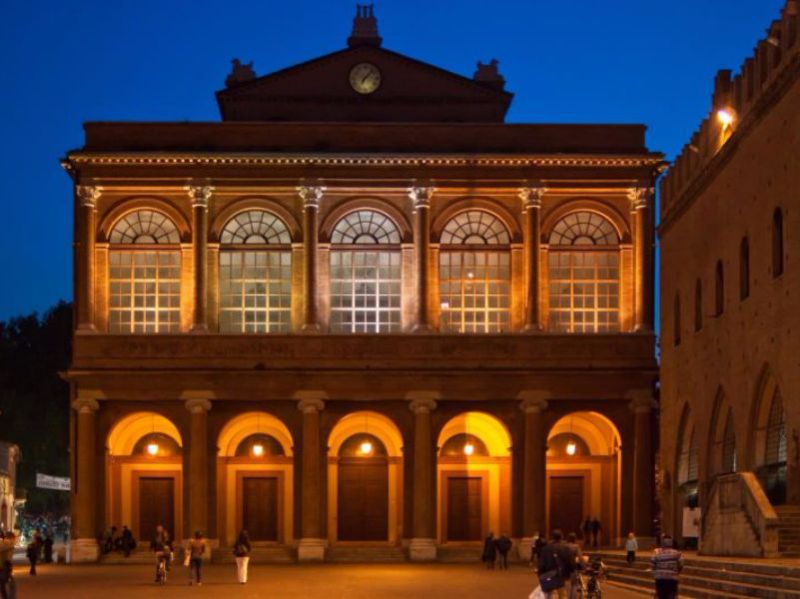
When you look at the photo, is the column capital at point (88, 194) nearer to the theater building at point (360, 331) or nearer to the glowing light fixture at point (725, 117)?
the theater building at point (360, 331)

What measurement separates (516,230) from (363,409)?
7.40 metres

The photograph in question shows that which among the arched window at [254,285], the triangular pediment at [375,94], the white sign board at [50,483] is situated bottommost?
the white sign board at [50,483]

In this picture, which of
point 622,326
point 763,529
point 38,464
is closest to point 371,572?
point 622,326

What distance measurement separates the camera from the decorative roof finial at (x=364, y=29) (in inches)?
2340

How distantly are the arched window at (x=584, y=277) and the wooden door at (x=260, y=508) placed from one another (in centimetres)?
1044

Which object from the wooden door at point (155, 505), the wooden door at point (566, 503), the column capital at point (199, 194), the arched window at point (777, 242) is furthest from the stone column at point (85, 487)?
the arched window at point (777, 242)

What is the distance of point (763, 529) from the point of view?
29.1 metres

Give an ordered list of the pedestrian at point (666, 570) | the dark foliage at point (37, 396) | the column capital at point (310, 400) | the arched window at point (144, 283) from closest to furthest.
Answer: the pedestrian at point (666, 570) < the column capital at point (310, 400) < the arched window at point (144, 283) < the dark foliage at point (37, 396)

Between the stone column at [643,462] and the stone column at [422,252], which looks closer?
the stone column at [643,462]

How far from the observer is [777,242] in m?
34.1

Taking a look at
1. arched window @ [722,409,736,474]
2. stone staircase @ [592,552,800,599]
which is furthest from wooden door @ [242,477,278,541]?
stone staircase @ [592,552,800,599]

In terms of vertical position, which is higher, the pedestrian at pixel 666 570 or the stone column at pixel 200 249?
the stone column at pixel 200 249

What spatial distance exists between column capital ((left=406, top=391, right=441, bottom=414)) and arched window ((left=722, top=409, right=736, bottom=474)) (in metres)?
14.0

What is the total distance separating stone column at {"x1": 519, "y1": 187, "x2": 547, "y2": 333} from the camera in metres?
52.6
